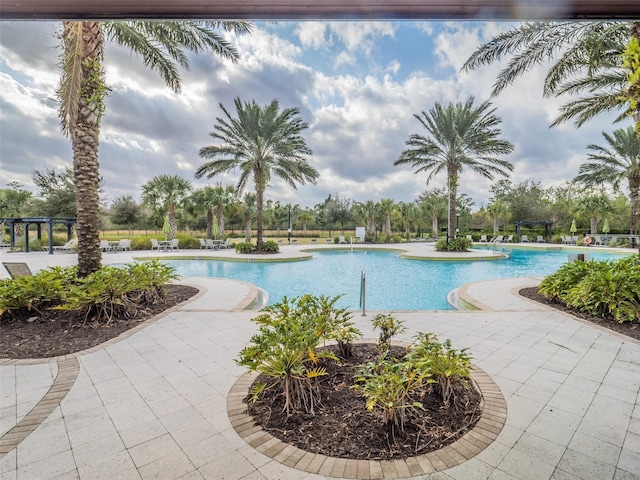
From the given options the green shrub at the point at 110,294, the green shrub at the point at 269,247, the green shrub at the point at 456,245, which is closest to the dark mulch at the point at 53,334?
the green shrub at the point at 110,294

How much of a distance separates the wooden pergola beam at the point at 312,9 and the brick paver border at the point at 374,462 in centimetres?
257

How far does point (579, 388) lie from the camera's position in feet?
10.5

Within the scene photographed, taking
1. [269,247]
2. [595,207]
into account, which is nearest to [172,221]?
[269,247]

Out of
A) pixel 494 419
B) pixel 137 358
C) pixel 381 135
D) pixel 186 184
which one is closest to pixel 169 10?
pixel 494 419

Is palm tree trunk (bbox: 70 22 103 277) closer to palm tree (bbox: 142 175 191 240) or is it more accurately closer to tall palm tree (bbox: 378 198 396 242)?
palm tree (bbox: 142 175 191 240)

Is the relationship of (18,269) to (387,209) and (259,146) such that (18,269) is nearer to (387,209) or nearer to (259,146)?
(259,146)

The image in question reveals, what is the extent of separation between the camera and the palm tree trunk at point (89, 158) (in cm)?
589

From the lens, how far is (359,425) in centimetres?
251

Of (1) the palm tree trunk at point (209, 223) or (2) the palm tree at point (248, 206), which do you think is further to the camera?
(2) the palm tree at point (248, 206)

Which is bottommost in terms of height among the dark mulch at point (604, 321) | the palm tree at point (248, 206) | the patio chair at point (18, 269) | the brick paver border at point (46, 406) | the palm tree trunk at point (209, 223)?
the brick paver border at point (46, 406)

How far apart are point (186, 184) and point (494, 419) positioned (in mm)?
24502

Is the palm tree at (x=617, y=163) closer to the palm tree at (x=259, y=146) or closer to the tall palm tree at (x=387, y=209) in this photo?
the tall palm tree at (x=387, y=209)

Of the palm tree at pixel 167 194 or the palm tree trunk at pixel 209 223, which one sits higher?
the palm tree at pixel 167 194

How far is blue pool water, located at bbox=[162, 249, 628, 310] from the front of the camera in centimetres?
897
